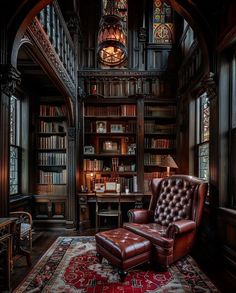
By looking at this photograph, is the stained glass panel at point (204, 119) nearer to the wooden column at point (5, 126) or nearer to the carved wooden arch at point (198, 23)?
the carved wooden arch at point (198, 23)

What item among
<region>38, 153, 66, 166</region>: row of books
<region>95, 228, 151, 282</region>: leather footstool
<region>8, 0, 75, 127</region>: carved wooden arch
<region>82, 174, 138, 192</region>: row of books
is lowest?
<region>95, 228, 151, 282</region>: leather footstool

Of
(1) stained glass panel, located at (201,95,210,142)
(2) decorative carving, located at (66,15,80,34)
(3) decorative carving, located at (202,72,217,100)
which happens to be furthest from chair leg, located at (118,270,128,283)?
(2) decorative carving, located at (66,15,80,34)

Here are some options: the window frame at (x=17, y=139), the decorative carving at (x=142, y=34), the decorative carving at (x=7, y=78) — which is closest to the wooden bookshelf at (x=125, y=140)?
the window frame at (x=17, y=139)

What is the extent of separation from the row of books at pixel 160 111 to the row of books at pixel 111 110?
13.1 inches

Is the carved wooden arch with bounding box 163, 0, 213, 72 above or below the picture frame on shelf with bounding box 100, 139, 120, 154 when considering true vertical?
above

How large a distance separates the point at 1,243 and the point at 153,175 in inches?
145

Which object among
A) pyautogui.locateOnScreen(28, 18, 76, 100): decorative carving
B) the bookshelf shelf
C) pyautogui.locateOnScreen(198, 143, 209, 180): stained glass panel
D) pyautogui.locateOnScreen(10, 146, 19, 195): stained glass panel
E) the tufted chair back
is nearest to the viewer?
pyautogui.locateOnScreen(28, 18, 76, 100): decorative carving

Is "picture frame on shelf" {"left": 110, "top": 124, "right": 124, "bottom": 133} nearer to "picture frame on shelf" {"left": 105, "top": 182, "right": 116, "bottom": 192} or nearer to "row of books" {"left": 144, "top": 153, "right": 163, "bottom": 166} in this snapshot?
"row of books" {"left": 144, "top": 153, "right": 163, "bottom": 166}

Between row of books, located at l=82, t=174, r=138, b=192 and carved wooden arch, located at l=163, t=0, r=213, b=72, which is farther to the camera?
row of books, located at l=82, t=174, r=138, b=192

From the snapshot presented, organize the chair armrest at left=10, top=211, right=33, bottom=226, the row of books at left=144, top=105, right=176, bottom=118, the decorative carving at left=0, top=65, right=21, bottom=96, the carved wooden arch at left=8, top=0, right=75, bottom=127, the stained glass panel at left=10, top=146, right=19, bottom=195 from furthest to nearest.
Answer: the row of books at left=144, top=105, right=176, bottom=118 → the stained glass panel at left=10, top=146, right=19, bottom=195 → the chair armrest at left=10, top=211, right=33, bottom=226 → the carved wooden arch at left=8, top=0, right=75, bottom=127 → the decorative carving at left=0, top=65, right=21, bottom=96

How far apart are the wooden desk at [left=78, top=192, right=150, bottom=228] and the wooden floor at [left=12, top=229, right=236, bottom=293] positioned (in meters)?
0.42

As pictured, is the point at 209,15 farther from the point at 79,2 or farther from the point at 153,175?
the point at 79,2

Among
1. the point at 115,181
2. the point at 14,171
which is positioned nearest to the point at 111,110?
the point at 115,181

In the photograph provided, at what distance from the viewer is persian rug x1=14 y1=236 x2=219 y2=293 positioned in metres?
2.53
